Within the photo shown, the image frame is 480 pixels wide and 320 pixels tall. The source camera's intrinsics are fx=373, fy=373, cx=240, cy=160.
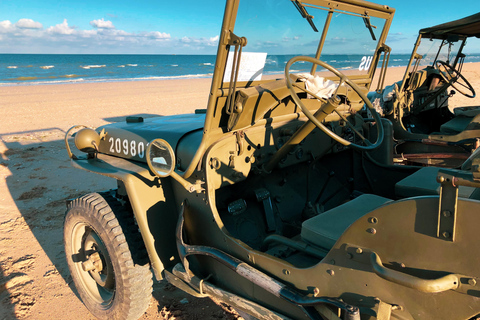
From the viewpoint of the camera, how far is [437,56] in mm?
6609

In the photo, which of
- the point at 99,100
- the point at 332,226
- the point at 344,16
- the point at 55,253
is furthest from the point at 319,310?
Answer: the point at 99,100

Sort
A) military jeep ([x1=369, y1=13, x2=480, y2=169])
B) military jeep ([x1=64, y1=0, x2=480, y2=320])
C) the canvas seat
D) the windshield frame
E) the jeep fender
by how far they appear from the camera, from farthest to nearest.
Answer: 1. military jeep ([x1=369, y1=13, x2=480, y2=169])
2. the canvas seat
3. the jeep fender
4. the windshield frame
5. military jeep ([x1=64, y1=0, x2=480, y2=320])

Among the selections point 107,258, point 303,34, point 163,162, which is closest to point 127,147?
point 163,162

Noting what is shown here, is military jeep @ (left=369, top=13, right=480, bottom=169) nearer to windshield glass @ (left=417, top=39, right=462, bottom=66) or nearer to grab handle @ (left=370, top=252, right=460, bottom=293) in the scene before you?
windshield glass @ (left=417, top=39, right=462, bottom=66)

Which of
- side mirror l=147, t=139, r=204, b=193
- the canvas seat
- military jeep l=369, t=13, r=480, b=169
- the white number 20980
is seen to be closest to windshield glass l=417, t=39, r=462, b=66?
military jeep l=369, t=13, r=480, b=169

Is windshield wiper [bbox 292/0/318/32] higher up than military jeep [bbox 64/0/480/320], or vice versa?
windshield wiper [bbox 292/0/318/32]

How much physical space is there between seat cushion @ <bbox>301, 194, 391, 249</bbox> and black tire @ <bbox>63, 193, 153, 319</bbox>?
3.79 feet

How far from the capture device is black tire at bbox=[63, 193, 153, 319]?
2486 millimetres

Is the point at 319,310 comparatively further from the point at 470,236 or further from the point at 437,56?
the point at 437,56

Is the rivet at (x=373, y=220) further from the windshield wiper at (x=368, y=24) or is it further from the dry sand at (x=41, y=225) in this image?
the windshield wiper at (x=368, y=24)

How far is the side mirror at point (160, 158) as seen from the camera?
2055mm

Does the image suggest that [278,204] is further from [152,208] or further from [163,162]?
[163,162]

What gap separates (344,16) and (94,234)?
2.47m

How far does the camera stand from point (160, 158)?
7.08 ft
